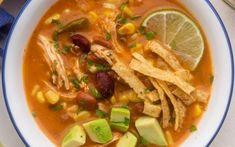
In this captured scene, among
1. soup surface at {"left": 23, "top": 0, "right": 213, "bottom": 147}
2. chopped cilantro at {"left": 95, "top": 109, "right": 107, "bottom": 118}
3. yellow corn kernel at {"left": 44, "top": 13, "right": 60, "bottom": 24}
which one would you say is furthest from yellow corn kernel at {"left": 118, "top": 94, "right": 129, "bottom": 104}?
yellow corn kernel at {"left": 44, "top": 13, "right": 60, "bottom": 24}

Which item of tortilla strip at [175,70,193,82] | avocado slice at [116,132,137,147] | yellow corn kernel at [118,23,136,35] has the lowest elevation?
avocado slice at [116,132,137,147]

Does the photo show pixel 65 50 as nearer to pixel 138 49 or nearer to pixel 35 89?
pixel 35 89

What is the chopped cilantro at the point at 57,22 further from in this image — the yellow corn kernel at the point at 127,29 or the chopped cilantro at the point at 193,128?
the chopped cilantro at the point at 193,128

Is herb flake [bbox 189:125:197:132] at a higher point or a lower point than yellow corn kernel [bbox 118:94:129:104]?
lower

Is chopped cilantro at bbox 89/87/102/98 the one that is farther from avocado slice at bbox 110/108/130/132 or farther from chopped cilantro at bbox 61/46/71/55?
chopped cilantro at bbox 61/46/71/55

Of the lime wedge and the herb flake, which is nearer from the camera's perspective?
the lime wedge

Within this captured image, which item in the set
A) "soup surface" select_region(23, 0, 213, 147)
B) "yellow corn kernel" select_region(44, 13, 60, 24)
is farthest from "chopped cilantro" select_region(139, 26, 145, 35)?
"yellow corn kernel" select_region(44, 13, 60, 24)

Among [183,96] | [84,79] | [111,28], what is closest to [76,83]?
[84,79]
